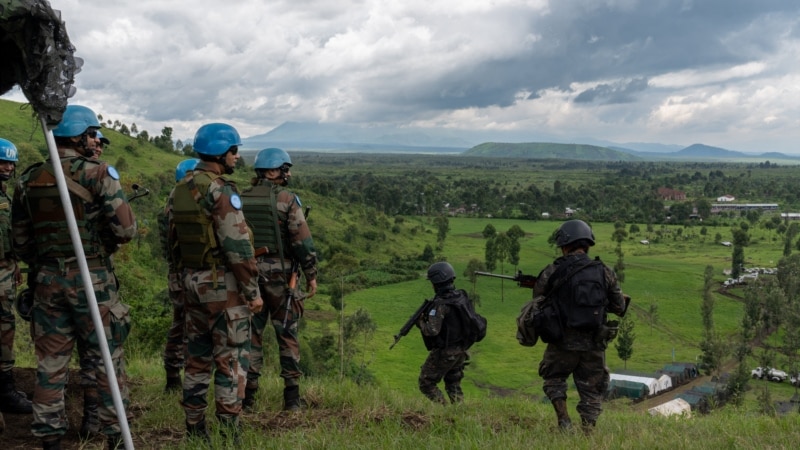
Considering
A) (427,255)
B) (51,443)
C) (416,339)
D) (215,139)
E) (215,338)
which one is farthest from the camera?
(427,255)

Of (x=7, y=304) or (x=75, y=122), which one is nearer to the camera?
(x=75, y=122)

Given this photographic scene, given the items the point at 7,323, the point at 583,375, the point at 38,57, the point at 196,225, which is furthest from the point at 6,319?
the point at 583,375

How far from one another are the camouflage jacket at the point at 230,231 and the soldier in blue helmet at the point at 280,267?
3.64ft

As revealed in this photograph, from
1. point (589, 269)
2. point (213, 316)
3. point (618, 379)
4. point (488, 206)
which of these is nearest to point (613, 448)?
point (589, 269)

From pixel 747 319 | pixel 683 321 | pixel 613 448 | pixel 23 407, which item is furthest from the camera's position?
pixel 683 321

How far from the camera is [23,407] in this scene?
5.45 m

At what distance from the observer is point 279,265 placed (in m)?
5.89

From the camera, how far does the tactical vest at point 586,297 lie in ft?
18.1

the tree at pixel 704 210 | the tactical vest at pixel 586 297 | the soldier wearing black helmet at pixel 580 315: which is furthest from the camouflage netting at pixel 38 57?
the tree at pixel 704 210

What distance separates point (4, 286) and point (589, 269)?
5741 millimetres

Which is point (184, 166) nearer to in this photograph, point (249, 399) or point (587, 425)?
point (249, 399)

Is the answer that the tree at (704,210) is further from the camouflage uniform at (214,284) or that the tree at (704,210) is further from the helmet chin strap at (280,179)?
the camouflage uniform at (214,284)

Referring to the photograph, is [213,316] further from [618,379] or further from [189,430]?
[618,379]

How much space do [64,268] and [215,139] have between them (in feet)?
5.07
